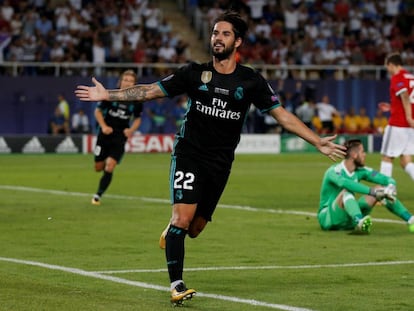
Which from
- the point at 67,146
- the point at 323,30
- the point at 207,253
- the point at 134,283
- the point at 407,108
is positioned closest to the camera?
the point at 134,283

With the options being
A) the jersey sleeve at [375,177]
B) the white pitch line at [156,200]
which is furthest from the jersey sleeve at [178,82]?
the white pitch line at [156,200]

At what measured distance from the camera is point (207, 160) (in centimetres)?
960

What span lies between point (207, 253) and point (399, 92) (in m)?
7.16

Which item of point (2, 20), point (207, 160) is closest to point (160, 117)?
point (2, 20)

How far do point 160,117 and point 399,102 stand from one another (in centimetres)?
2482

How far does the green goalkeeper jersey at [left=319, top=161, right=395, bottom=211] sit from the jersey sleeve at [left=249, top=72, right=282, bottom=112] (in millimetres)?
4918

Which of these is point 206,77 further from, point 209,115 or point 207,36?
point 207,36

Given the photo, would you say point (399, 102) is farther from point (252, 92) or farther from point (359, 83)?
point (359, 83)

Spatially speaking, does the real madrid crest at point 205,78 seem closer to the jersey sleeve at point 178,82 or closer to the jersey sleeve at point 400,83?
the jersey sleeve at point 178,82

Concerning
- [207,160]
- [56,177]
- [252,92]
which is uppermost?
[252,92]

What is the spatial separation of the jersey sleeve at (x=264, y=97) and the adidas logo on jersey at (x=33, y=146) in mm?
30916

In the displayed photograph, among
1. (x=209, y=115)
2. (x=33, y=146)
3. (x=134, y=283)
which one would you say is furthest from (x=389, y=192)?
(x=33, y=146)

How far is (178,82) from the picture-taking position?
9.57 metres

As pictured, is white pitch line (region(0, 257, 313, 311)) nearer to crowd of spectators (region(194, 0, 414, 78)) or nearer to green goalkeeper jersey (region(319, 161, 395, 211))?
green goalkeeper jersey (region(319, 161, 395, 211))
